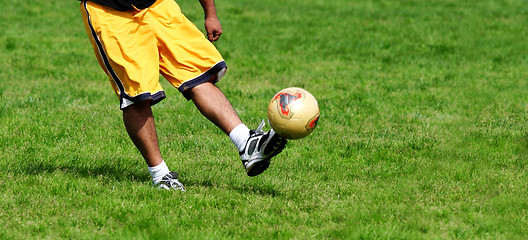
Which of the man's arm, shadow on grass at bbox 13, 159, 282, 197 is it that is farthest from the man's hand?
shadow on grass at bbox 13, 159, 282, 197

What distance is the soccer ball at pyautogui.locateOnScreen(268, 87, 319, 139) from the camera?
4.75 metres

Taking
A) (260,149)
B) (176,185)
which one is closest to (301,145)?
(176,185)

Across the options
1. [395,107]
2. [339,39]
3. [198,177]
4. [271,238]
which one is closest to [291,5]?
[339,39]

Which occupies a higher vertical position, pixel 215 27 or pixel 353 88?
pixel 215 27

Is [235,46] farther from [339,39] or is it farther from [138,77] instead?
[138,77]

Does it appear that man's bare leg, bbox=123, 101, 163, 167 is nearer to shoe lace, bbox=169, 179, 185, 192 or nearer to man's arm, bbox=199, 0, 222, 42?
shoe lace, bbox=169, 179, 185, 192

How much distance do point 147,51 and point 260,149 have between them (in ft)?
3.39

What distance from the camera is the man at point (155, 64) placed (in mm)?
4922

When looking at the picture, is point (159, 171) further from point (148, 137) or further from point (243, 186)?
point (243, 186)

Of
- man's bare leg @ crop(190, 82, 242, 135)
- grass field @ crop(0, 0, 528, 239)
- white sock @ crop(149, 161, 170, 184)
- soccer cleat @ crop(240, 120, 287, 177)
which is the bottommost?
grass field @ crop(0, 0, 528, 239)

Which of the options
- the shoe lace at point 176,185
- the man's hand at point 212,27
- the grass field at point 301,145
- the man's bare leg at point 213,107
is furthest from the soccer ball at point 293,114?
the shoe lace at point 176,185

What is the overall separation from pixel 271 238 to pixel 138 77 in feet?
4.76

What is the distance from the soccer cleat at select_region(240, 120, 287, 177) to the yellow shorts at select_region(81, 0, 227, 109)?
1.85 feet

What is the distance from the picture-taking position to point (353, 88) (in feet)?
30.8
